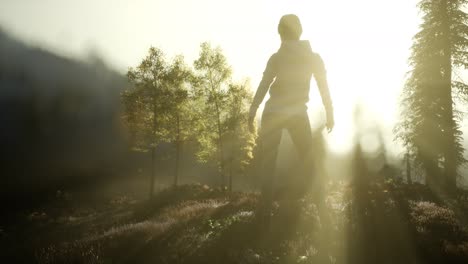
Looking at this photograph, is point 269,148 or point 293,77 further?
point 269,148

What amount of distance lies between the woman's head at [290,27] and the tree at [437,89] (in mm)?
15965

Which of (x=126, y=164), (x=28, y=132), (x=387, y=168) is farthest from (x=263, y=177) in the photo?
(x=28, y=132)

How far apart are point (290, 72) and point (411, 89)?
22.2m

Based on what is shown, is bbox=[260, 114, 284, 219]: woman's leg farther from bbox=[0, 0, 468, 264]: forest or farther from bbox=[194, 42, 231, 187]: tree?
bbox=[194, 42, 231, 187]: tree

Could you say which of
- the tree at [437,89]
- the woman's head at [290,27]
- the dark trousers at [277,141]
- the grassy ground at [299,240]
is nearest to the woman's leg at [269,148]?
the dark trousers at [277,141]

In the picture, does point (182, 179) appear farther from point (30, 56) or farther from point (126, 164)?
point (30, 56)

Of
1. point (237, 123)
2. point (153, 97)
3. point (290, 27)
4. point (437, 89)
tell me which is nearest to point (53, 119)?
point (153, 97)

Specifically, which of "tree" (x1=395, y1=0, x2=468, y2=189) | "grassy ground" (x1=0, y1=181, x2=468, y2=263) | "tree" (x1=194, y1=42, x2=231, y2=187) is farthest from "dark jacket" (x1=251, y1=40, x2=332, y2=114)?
"tree" (x1=194, y1=42, x2=231, y2=187)

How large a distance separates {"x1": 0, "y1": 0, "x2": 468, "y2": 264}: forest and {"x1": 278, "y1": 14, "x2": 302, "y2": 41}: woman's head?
175cm

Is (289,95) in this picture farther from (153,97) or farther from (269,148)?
(153,97)

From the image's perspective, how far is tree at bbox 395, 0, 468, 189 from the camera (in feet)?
68.1

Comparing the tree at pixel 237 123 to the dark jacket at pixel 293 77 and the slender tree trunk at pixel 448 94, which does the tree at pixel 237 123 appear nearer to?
the slender tree trunk at pixel 448 94

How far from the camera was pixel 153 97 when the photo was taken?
32.2m

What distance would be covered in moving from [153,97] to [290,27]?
27.1 metres
